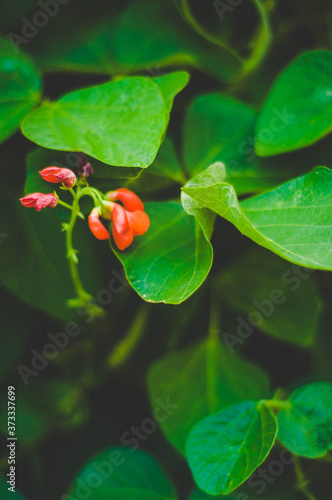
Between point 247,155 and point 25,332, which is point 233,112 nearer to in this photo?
point 247,155

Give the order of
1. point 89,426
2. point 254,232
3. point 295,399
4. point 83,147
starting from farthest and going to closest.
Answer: point 89,426
point 295,399
point 83,147
point 254,232

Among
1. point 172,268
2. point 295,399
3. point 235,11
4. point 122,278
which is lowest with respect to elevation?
point 295,399

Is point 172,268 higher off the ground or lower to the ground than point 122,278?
higher

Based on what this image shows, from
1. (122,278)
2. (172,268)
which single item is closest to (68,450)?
(122,278)

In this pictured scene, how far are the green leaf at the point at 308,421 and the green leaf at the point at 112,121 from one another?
51cm

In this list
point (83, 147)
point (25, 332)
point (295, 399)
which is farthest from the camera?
point (25, 332)

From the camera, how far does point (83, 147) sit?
68cm

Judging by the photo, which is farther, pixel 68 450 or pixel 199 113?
pixel 68 450

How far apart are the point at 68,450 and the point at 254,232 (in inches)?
28.8

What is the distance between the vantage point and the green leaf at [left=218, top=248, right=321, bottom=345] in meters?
0.92
